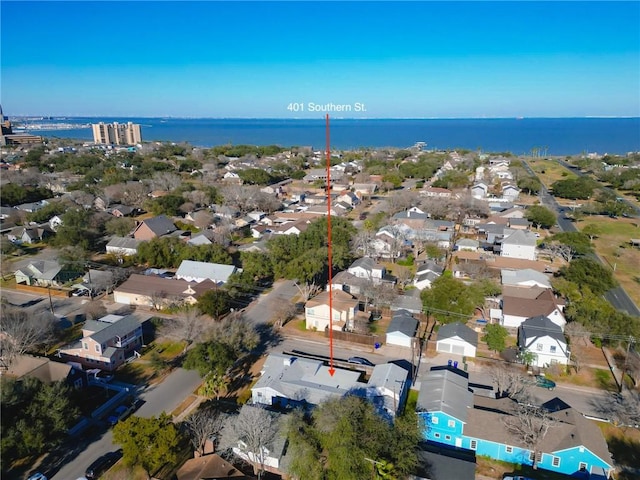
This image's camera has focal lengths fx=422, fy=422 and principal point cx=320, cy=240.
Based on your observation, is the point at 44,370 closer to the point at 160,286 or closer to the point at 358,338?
the point at 160,286

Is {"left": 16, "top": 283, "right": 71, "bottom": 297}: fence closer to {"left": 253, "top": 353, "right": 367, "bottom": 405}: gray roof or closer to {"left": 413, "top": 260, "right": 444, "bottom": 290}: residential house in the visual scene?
{"left": 253, "top": 353, "right": 367, "bottom": 405}: gray roof

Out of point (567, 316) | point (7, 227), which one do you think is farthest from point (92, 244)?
point (567, 316)

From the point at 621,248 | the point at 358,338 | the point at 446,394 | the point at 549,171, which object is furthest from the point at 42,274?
the point at 549,171

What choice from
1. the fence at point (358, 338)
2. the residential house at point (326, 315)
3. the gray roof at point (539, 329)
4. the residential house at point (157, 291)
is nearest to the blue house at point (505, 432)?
the gray roof at point (539, 329)

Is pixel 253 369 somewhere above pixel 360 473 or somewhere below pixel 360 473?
below

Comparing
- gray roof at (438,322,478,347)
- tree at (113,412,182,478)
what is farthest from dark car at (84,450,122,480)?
gray roof at (438,322,478,347)

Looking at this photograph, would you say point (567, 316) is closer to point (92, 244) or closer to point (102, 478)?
point (102, 478)
